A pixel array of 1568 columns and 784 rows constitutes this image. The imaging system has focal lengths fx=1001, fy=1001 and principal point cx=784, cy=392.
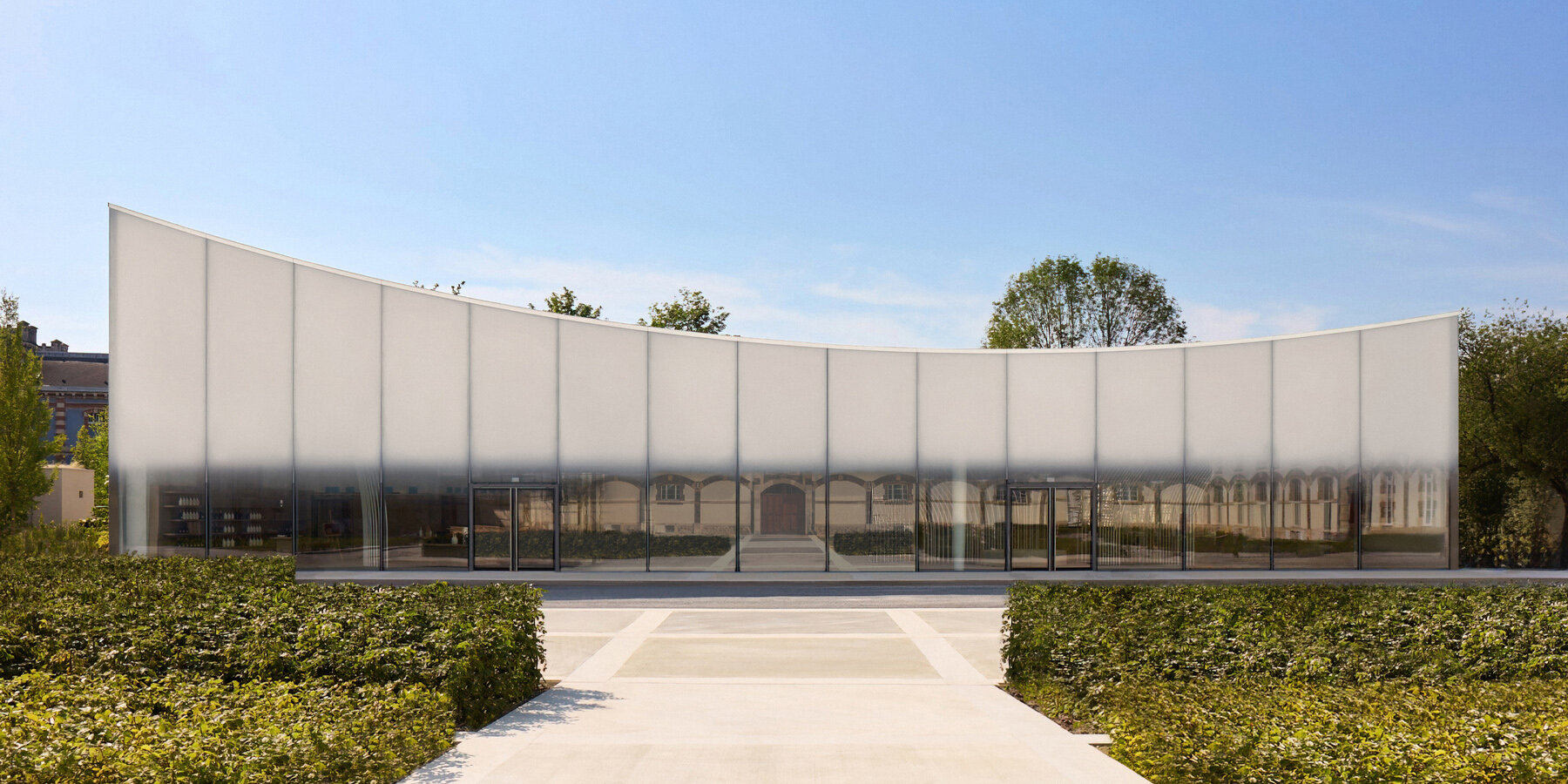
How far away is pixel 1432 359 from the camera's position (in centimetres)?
2866

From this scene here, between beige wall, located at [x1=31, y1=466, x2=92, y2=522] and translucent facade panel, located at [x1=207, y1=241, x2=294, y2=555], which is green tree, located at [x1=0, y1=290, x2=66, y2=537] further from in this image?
beige wall, located at [x1=31, y1=466, x2=92, y2=522]

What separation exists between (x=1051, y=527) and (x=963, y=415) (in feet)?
13.1

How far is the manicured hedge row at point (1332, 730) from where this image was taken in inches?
285

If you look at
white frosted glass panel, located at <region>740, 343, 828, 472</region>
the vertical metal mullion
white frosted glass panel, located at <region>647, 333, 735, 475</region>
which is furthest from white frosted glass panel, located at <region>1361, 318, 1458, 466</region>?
the vertical metal mullion

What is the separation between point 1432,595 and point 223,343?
28.8 meters

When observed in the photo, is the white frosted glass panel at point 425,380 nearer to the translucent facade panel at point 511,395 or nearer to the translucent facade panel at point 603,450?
the translucent facade panel at point 511,395

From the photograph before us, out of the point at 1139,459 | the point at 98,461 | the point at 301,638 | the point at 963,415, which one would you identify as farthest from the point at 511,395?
the point at 98,461

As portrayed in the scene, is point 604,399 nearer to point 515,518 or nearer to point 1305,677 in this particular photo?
point 515,518

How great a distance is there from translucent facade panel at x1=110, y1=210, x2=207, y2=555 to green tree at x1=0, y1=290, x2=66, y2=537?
282 inches

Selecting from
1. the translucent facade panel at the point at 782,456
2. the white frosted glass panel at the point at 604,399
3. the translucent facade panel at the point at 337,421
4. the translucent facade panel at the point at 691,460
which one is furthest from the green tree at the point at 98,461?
the translucent facade panel at the point at 782,456

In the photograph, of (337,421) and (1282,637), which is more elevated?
(337,421)

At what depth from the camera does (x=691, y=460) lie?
2759 cm

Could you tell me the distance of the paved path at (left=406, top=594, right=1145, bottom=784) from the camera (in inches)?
340

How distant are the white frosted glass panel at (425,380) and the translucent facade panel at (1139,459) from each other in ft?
59.0
